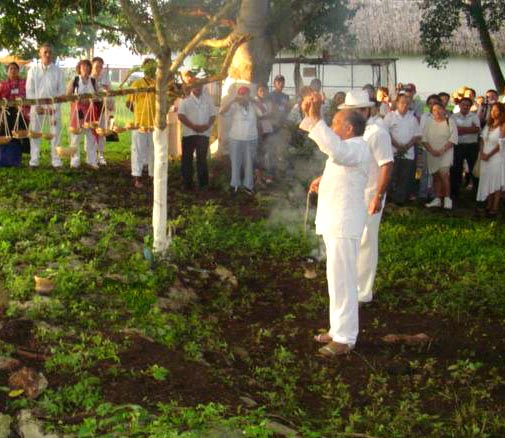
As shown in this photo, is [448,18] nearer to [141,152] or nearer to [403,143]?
[403,143]

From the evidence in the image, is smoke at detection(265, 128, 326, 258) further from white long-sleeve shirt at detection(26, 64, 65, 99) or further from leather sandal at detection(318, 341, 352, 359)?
leather sandal at detection(318, 341, 352, 359)

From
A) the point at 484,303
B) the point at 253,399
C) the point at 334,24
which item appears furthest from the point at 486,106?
the point at 253,399

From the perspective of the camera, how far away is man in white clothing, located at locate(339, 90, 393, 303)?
815 cm

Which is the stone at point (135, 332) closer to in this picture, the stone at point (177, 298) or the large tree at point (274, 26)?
the stone at point (177, 298)

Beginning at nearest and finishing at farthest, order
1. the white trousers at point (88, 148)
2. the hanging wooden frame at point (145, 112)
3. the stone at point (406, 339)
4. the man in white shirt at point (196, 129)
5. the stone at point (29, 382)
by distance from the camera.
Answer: the stone at point (29, 382) < the stone at point (406, 339) < the hanging wooden frame at point (145, 112) < the man in white shirt at point (196, 129) < the white trousers at point (88, 148)

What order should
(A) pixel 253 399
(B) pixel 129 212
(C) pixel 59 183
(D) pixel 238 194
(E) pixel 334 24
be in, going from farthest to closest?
(E) pixel 334 24
(D) pixel 238 194
(C) pixel 59 183
(B) pixel 129 212
(A) pixel 253 399

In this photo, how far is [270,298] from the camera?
Result: 9172 mm

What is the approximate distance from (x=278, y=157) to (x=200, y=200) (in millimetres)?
3277

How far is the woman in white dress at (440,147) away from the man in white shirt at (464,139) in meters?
0.48

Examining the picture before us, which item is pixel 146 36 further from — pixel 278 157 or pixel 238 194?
pixel 278 157

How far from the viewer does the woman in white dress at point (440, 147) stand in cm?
1397

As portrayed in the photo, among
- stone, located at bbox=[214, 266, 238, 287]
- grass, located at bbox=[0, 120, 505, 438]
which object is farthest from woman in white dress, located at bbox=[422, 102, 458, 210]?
stone, located at bbox=[214, 266, 238, 287]

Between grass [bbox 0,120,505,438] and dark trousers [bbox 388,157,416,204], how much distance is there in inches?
56.3

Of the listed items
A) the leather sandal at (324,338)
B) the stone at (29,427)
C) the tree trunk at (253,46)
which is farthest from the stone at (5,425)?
the tree trunk at (253,46)
